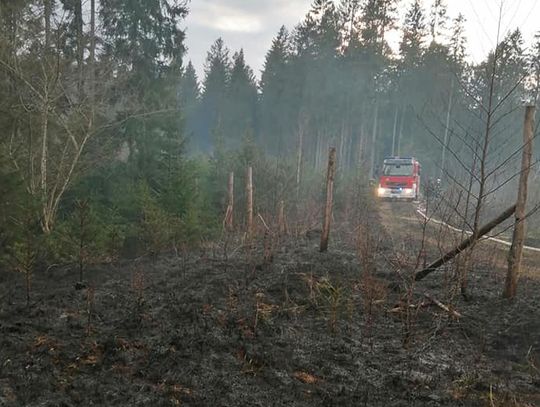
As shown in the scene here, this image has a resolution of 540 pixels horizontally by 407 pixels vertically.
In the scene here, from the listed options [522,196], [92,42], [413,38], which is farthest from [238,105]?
[522,196]

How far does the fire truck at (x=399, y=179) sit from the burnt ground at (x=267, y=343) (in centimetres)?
1919

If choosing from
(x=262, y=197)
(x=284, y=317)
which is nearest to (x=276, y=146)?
(x=262, y=197)

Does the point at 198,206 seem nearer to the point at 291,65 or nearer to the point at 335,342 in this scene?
the point at 335,342

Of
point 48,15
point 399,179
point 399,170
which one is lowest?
point 399,179

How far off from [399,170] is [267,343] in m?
24.1

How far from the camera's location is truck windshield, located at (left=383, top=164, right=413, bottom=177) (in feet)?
91.3

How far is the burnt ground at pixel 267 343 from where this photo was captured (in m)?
4.57

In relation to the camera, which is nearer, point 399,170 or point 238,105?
point 399,170

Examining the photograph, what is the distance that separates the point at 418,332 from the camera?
20.8 ft

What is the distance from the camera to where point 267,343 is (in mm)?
5832

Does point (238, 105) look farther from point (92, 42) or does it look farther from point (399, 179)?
point (92, 42)

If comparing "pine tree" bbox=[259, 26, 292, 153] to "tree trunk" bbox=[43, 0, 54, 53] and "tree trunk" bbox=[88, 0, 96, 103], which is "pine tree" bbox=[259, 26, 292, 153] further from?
"tree trunk" bbox=[43, 0, 54, 53]

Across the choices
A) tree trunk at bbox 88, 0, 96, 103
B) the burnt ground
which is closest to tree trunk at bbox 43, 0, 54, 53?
tree trunk at bbox 88, 0, 96, 103

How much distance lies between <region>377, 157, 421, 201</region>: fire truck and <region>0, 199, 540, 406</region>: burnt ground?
19.2m
